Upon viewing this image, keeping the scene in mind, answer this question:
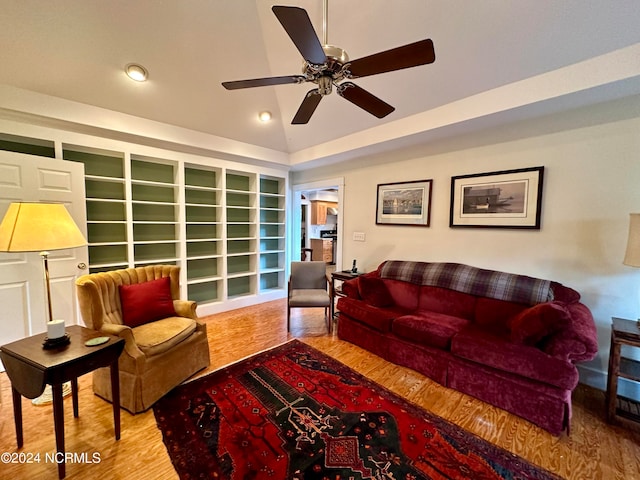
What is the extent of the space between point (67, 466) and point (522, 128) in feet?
14.4

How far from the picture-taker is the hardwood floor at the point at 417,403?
5.00ft

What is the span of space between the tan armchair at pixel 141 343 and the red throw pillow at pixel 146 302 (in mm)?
49

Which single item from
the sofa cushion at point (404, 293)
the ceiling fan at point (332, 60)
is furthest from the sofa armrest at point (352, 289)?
the ceiling fan at point (332, 60)

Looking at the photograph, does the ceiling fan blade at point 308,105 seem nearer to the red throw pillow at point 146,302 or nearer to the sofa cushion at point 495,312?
the red throw pillow at point 146,302

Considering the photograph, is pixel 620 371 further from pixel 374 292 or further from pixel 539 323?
pixel 374 292

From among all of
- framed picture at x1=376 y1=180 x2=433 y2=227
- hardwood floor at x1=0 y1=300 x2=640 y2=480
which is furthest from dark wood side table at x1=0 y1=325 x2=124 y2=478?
framed picture at x1=376 y1=180 x2=433 y2=227

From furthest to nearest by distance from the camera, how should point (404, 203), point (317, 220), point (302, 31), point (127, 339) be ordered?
point (317, 220) → point (404, 203) → point (127, 339) → point (302, 31)

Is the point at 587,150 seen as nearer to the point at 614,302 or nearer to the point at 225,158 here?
the point at 614,302

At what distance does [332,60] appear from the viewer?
4.99 feet

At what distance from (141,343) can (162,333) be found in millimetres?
168

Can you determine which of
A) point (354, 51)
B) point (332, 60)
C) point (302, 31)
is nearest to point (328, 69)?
point (332, 60)

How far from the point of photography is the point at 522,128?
2.64 metres

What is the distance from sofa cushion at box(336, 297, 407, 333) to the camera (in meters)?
2.77

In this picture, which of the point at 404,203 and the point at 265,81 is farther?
the point at 404,203
